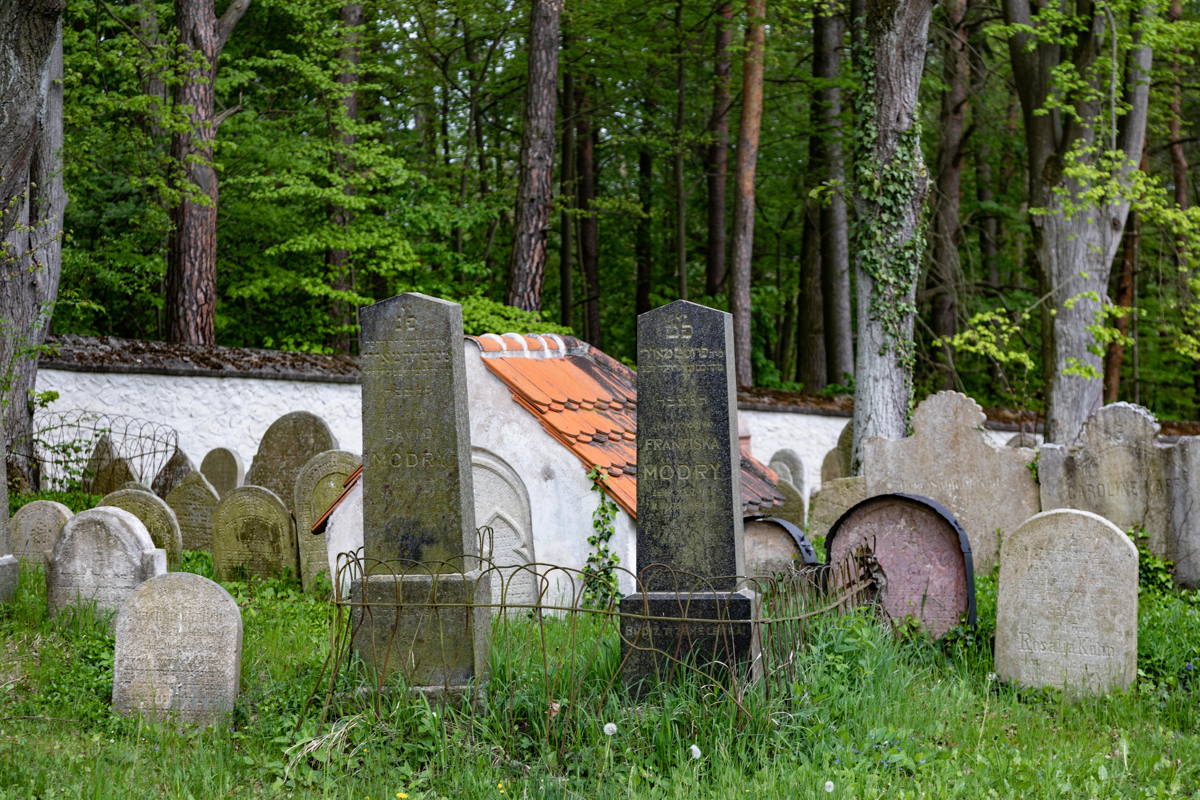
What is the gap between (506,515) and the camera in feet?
30.5

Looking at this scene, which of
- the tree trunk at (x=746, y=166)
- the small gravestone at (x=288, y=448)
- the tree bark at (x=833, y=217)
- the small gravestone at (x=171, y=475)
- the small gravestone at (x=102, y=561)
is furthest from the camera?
the tree bark at (x=833, y=217)

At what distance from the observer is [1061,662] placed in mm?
7418

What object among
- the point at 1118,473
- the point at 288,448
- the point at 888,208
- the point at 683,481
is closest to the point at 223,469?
the point at 288,448

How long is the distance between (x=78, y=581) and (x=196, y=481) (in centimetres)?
406

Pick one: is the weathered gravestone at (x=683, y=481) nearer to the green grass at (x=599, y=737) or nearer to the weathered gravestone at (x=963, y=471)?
the green grass at (x=599, y=737)

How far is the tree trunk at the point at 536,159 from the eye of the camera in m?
19.2

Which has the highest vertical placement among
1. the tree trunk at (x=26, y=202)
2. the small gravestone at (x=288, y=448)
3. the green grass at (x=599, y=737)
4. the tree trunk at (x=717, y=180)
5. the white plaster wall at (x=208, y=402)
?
the tree trunk at (x=717, y=180)

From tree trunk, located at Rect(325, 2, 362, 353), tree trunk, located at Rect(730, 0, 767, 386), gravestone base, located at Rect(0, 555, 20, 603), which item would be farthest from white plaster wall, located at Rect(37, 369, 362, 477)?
tree trunk, located at Rect(730, 0, 767, 386)

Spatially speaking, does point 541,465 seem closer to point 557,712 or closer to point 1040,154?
point 557,712

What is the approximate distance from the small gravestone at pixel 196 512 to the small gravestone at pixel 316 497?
2054mm

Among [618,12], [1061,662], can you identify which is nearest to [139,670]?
[1061,662]

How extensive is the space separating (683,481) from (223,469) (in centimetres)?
946

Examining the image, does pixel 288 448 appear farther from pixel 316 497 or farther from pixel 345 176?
pixel 345 176

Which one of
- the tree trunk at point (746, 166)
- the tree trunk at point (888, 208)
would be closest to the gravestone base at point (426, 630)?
the tree trunk at point (888, 208)
